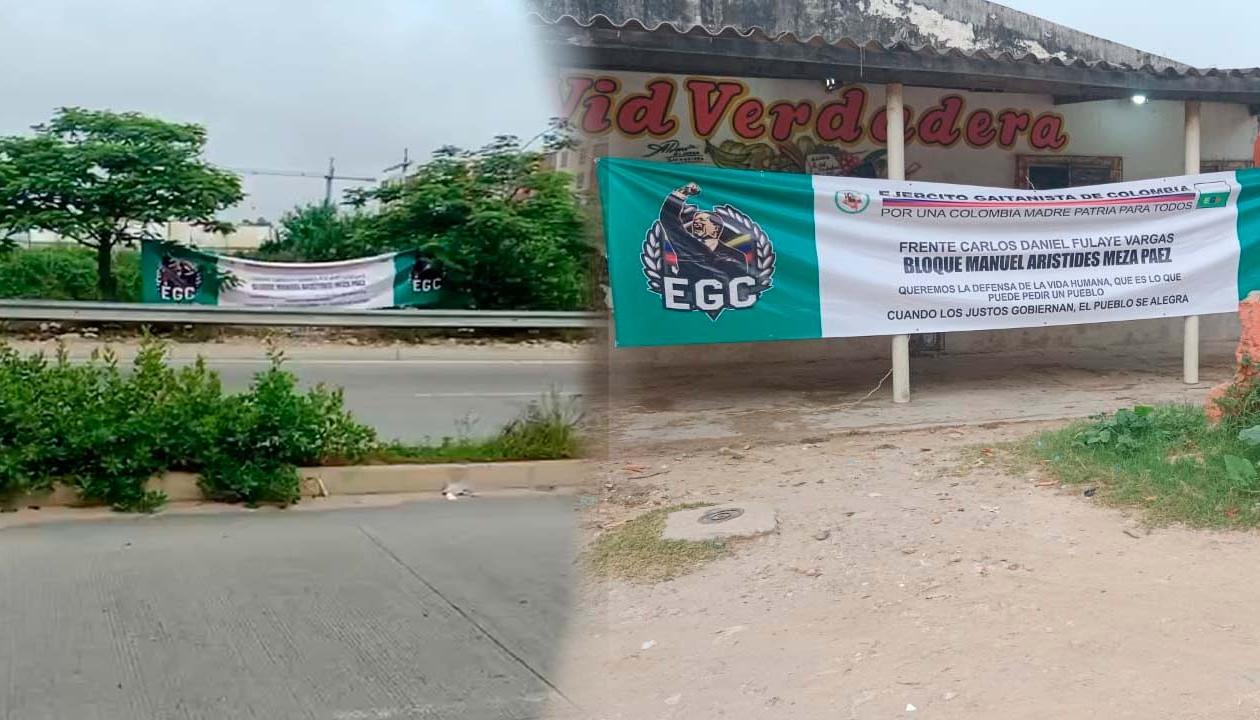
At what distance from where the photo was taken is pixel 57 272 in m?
2.88

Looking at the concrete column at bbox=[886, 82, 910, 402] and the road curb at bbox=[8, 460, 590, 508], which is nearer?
the road curb at bbox=[8, 460, 590, 508]

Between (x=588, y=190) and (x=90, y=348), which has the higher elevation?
(x=588, y=190)

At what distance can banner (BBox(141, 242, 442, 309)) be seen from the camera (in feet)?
7.76

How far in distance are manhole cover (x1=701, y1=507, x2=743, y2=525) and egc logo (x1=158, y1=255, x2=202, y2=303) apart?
2.74m

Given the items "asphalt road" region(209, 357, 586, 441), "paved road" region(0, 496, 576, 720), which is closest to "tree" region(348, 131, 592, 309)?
"asphalt road" region(209, 357, 586, 441)

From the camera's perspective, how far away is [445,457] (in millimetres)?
6102

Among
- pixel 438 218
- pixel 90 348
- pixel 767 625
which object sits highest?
pixel 438 218

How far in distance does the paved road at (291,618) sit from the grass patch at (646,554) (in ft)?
1.38

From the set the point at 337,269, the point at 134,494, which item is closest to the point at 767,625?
the point at 337,269

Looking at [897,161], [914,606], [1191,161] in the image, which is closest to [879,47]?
[897,161]

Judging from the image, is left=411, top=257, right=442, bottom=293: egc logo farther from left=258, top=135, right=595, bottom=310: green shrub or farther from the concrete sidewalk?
the concrete sidewalk

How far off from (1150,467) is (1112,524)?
0.73m

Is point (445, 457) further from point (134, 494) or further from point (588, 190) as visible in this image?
point (588, 190)

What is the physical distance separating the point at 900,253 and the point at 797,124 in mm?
2283
